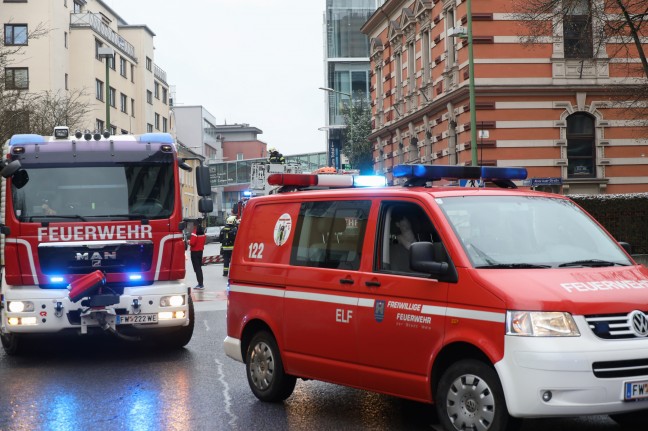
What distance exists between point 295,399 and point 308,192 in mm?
2020

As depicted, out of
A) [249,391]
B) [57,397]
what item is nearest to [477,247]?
[249,391]

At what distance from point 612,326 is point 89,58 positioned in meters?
63.6

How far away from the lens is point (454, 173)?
26.1 feet

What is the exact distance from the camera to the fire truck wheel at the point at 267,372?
849 cm

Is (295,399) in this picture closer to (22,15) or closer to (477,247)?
(477,247)

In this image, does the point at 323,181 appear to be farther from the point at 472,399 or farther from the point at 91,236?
the point at 91,236

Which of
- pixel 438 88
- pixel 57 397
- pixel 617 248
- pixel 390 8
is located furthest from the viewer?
pixel 390 8

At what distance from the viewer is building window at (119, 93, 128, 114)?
74581 millimetres

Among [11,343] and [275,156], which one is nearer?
[11,343]

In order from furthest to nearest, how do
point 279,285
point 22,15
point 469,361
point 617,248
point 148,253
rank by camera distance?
point 22,15 < point 148,253 < point 279,285 < point 617,248 < point 469,361

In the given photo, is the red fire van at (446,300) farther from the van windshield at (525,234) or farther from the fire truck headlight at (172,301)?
the fire truck headlight at (172,301)

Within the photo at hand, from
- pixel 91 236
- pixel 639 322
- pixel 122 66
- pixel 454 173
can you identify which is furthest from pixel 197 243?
pixel 122 66

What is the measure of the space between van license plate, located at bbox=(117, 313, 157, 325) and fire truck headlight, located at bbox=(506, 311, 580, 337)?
6.76 m

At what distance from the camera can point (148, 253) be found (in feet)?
39.4
